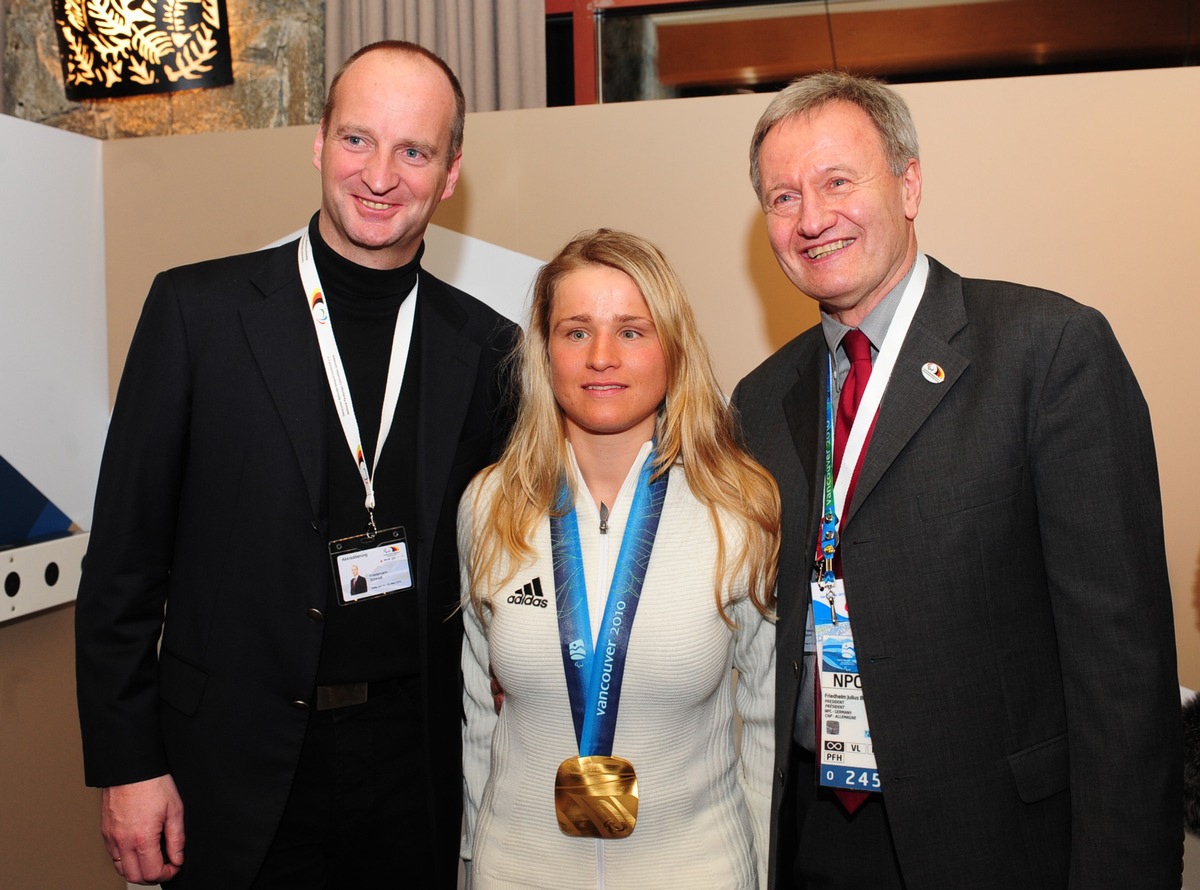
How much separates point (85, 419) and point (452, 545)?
1.88 m

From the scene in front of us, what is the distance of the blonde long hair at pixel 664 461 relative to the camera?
6.41 feet

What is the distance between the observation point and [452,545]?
2.14 metres

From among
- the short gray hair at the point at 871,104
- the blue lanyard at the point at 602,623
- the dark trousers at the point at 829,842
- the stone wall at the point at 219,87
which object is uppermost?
the stone wall at the point at 219,87

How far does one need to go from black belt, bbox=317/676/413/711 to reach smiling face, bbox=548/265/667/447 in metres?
0.67

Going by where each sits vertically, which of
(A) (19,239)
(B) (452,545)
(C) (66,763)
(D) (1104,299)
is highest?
(A) (19,239)

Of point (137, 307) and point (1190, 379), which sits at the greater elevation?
point (137, 307)

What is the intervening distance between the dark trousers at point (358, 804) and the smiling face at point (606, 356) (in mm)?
697

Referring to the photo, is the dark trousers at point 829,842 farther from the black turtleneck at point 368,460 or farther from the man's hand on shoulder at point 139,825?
the man's hand on shoulder at point 139,825

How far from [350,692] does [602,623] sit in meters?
0.55

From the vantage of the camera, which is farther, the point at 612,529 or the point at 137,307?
the point at 137,307

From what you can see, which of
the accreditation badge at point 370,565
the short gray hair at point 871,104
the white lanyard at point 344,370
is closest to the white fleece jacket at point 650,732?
the accreditation badge at point 370,565

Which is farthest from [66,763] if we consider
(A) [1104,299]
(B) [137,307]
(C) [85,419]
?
(A) [1104,299]

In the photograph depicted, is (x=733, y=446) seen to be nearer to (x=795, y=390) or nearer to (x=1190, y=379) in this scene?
(x=795, y=390)

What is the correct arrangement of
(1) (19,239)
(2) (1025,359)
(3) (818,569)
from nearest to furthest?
(2) (1025,359) → (3) (818,569) → (1) (19,239)
